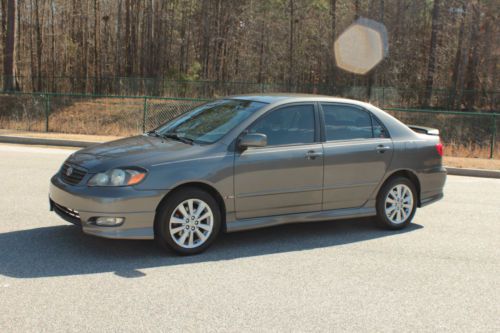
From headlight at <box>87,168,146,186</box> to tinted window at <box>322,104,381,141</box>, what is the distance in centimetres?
238

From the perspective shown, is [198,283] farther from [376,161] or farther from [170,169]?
[376,161]

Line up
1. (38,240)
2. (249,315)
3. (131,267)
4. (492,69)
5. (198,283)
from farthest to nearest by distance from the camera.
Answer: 1. (492,69)
2. (38,240)
3. (131,267)
4. (198,283)
5. (249,315)

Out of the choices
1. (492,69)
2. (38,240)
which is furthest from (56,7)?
(38,240)

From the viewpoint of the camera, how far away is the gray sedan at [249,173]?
567cm

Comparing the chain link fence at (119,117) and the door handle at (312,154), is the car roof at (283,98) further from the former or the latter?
Result: the chain link fence at (119,117)

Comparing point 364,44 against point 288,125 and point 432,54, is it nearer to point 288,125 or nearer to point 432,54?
point 432,54

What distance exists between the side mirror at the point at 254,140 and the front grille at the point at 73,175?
1.63 metres

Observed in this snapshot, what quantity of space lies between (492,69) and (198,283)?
1484 inches

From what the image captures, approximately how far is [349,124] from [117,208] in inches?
122

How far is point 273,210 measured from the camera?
643cm

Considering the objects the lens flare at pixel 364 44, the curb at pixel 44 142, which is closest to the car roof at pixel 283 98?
the curb at pixel 44 142

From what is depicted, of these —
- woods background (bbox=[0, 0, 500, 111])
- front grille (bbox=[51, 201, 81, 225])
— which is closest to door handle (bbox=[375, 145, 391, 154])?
front grille (bbox=[51, 201, 81, 225])

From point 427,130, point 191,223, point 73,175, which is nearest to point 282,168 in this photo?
point 191,223

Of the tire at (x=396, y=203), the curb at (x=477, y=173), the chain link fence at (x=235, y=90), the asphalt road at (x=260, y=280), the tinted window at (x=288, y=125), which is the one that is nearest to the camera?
the asphalt road at (x=260, y=280)
